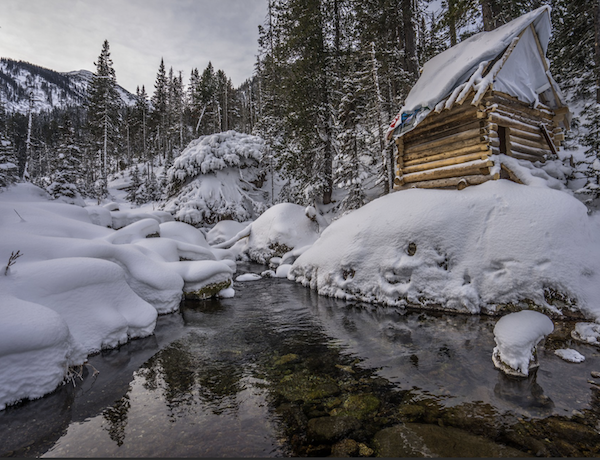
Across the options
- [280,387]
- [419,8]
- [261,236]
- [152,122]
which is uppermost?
[152,122]

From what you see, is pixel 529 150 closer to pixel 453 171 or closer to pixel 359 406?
pixel 453 171

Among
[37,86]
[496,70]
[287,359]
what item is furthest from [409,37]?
[37,86]

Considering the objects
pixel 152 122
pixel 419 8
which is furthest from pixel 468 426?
pixel 152 122

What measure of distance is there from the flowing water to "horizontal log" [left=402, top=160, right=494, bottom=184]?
4.98 metres

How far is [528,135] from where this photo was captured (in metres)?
9.98

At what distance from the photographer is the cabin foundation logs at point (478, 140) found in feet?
29.4

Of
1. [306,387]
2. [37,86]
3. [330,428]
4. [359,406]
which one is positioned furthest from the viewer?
[37,86]

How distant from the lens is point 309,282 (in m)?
11.0

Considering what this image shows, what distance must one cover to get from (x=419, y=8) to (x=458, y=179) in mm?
11673

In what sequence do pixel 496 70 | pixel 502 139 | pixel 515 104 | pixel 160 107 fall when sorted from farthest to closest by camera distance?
pixel 160 107 < pixel 502 139 < pixel 515 104 < pixel 496 70

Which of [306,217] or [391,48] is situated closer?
[391,48]

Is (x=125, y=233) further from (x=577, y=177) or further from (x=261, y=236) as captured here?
(x=577, y=177)

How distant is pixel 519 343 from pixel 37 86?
192m

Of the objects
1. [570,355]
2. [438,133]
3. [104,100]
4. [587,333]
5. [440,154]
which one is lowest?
[570,355]
